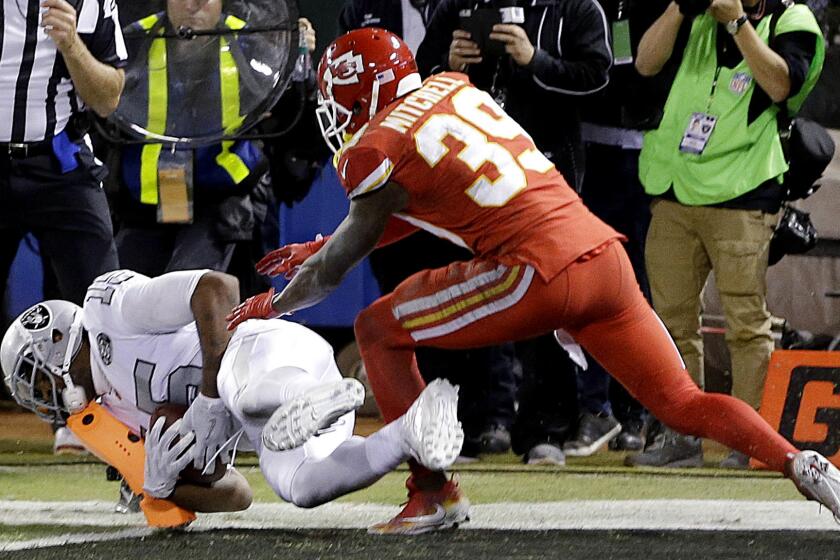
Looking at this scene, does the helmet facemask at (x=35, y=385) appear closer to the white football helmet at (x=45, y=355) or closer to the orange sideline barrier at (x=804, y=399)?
the white football helmet at (x=45, y=355)

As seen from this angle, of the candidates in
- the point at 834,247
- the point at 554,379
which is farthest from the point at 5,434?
the point at 834,247

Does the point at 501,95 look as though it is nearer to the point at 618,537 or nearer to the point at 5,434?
the point at 618,537

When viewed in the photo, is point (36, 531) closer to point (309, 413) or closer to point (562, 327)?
point (309, 413)

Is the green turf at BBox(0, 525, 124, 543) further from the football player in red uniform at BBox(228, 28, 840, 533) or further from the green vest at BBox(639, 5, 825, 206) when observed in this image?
the green vest at BBox(639, 5, 825, 206)

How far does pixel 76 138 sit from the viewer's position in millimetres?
5008

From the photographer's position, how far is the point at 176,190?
570cm

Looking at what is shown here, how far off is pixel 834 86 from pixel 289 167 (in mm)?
2868

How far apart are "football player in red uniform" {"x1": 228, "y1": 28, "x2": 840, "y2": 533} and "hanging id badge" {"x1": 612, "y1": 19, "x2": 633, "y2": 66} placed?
1.84m

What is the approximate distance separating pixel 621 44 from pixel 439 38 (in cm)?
73

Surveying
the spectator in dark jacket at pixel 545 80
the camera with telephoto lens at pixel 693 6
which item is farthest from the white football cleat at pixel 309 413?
the camera with telephoto lens at pixel 693 6

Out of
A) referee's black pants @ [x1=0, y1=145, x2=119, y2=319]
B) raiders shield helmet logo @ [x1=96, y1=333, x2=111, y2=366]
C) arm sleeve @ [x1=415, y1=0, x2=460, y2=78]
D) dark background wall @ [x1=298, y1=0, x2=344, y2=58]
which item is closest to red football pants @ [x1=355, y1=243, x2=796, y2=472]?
raiders shield helmet logo @ [x1=96, y1=333, x2=111, y2=366]

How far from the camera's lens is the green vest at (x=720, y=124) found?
5.30m

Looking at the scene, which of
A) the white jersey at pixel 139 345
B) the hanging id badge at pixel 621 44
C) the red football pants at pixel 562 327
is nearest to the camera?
the red football pants at pixel 562 327

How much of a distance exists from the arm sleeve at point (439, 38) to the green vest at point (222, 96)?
800 mm
